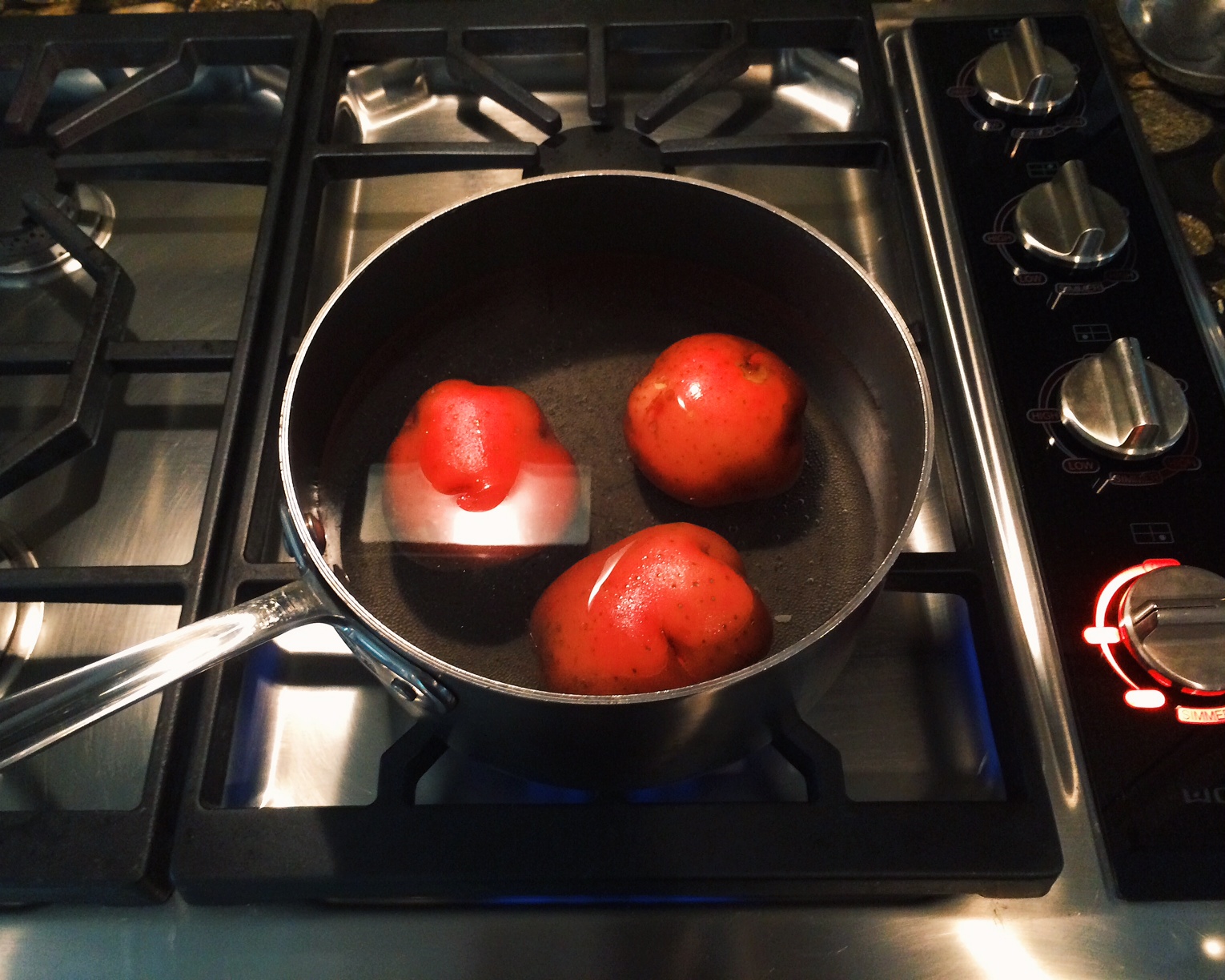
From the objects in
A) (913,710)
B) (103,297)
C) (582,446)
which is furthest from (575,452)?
(103,297)

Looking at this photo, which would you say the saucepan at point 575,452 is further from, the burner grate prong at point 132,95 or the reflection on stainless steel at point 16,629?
the burner grate prong at point 132,95

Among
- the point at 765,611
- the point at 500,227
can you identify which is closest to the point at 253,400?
the point at 500,227

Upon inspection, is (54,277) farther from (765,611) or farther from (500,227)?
(765,611)

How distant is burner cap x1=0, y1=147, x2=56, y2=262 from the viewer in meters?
0.65

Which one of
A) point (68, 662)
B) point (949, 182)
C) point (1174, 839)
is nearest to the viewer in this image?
point (1174, 839)

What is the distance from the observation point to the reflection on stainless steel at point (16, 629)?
52 centimetres

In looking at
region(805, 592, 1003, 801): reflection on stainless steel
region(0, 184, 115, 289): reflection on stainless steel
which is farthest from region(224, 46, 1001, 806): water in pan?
region(0, 184, 115, 289): reflection on stainless steel

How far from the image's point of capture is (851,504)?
1.64 feet

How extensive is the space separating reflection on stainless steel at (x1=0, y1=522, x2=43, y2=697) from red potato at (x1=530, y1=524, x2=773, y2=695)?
338 millimetres

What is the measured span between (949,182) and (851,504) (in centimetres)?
29

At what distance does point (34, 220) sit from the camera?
25.7 inches

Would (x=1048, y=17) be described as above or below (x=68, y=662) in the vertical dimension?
above

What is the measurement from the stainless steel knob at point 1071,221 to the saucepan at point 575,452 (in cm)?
19

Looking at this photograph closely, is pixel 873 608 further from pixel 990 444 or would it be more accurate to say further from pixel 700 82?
pixel 700 82
